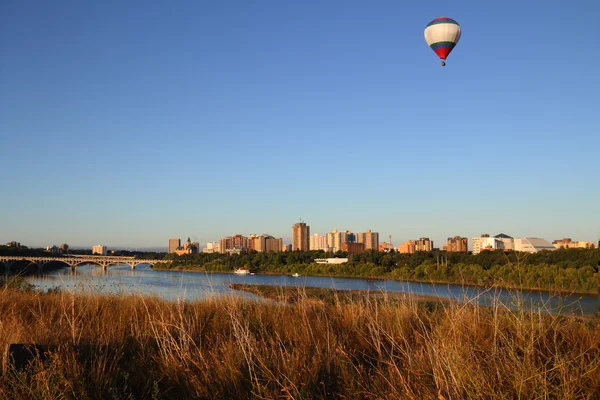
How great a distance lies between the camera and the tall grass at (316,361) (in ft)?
10.2

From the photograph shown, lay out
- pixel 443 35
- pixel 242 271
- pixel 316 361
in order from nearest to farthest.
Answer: pixel 316 361
pixel 443 35
pixel 242 271

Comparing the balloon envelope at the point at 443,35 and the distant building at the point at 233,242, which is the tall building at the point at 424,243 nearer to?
the distant building at the point at 233,242

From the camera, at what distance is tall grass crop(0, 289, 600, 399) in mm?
3100

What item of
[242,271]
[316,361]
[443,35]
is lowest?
[242,271]

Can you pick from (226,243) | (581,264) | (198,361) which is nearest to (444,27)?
(198,361)

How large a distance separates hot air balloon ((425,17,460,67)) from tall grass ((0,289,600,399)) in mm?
17151

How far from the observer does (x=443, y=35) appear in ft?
68.9

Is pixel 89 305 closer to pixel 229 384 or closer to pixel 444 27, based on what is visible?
pixel 229 384

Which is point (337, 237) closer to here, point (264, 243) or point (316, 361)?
point (264, 243)

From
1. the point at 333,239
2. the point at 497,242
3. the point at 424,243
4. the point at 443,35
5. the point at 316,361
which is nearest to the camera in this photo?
the point at 316,361

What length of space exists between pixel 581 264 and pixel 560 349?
45.2 m

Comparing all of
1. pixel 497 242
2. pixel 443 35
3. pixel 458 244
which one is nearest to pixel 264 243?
pixel 458 244

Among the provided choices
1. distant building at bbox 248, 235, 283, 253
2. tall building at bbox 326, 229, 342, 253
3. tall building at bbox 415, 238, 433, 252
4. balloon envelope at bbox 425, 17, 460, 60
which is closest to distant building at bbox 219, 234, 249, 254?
distant building at bbox 248, 235, 283, 253

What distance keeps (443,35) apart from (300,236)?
139m
